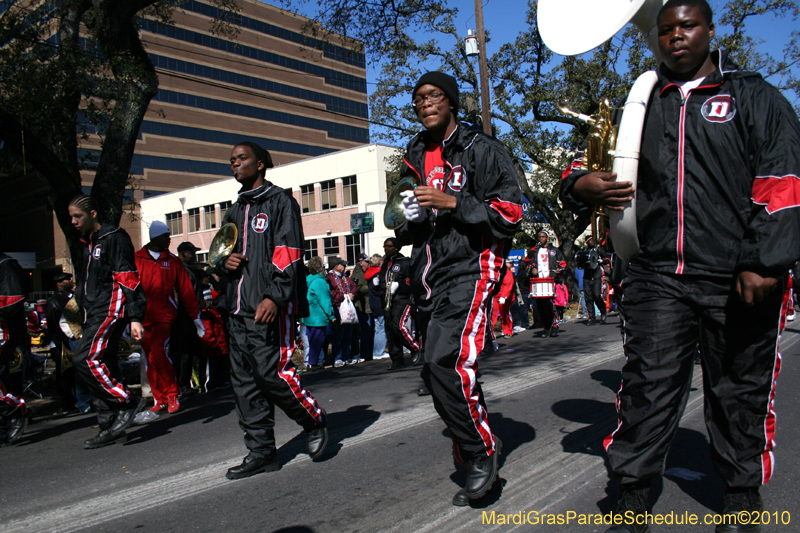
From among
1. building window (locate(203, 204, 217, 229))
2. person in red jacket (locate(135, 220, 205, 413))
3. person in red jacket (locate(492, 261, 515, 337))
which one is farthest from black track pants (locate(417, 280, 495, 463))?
building window (locate(203, 204, 217, 229))

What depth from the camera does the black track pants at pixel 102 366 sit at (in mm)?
4758

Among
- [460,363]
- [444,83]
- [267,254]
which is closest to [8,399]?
[267,254]

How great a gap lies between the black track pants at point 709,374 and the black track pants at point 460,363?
0.69 m

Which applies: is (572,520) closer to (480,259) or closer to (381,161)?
(480,259)

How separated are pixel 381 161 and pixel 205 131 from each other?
114 ft

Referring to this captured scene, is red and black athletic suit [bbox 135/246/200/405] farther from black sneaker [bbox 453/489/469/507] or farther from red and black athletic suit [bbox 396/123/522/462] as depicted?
black sneaker [bbox 453/489/469/507]

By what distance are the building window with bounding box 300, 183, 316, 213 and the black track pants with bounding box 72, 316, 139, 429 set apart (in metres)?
36.8

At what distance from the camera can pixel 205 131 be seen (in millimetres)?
64500

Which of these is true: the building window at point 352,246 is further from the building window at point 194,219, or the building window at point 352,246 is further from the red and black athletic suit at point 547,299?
the red and black athletic suit at point 547,299

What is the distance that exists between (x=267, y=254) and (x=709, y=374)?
8.72ft

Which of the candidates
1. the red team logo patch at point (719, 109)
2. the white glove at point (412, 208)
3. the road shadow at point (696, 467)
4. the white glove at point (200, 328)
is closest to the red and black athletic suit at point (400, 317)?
the white glove at point (200, 328)

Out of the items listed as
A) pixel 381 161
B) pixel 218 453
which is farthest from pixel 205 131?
pixel 218 453

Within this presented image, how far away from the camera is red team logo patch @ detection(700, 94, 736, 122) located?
2.39m

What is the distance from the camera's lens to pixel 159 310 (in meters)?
6.39
